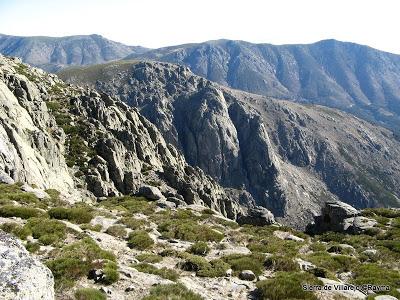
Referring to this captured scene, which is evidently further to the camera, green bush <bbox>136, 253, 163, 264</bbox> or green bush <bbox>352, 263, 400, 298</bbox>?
green bush <bbox>352, 263, 400, 298</bbox>

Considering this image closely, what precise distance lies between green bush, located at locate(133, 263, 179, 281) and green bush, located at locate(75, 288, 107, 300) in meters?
4.06

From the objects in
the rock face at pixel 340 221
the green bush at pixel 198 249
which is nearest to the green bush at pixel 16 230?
the green bush at pixel 198 249

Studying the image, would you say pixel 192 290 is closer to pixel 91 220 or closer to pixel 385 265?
pixel 91 220

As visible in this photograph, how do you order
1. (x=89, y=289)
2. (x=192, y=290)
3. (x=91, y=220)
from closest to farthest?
(x=89, y=289)
(x=192, y=290)
(x=91, y=220)

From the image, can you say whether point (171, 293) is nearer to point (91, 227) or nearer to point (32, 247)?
point (32, 247)

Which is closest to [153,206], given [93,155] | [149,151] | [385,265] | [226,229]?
[226,229]

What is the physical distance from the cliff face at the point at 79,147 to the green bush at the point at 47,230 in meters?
18.1

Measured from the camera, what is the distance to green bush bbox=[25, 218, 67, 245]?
20.2m

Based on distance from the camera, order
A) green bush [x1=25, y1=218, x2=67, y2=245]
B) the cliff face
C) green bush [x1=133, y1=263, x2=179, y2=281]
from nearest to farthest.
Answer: green bush [x1=133, y1=263, x2=179, y2=281]
green bush [x1=25, y1=218, x2=67, y2=245]
the cliff face

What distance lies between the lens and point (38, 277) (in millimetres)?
10875

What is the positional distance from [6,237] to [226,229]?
990 inches

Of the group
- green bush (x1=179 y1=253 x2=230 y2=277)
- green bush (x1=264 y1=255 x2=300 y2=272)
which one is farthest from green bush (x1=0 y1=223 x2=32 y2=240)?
green bush (x1=264 y1=255 x2=300 y2=272)

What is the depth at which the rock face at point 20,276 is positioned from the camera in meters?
9.95

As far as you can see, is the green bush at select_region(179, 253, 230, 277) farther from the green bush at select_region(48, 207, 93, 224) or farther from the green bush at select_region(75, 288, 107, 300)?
the green bush at select_region(48, 207, 93, 224)
